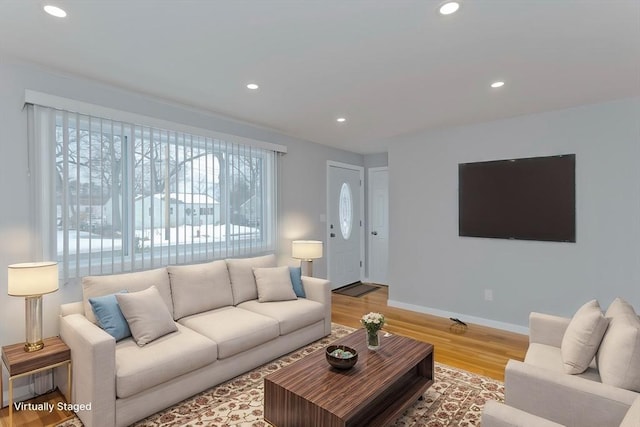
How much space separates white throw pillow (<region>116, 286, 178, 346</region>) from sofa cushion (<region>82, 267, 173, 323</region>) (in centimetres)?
19

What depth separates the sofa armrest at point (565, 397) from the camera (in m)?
1.52

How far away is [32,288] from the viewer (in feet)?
7.02

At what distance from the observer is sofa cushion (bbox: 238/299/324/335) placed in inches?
120

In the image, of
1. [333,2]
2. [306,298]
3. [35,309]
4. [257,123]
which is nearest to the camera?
[333,2]

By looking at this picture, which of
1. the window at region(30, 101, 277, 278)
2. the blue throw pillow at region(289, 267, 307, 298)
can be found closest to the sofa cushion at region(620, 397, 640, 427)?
the blue throw pillow at region(289, 267, 307, 298)

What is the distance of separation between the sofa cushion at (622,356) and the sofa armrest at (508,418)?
60 cm

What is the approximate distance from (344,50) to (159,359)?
2.42 m

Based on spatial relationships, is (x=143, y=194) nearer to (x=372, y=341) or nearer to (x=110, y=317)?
(x=110, y=317)

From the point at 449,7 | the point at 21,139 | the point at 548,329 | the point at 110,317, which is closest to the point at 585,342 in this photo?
the point at 548,329

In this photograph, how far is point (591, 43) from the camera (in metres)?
2.10

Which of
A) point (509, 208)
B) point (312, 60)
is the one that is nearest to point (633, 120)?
point (509, 208)

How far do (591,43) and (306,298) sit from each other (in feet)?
10.4

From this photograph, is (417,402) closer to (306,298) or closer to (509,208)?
(306,298)

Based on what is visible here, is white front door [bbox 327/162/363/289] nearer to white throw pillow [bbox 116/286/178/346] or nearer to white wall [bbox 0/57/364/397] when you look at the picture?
white wall [bbox 0/57/364/397]
